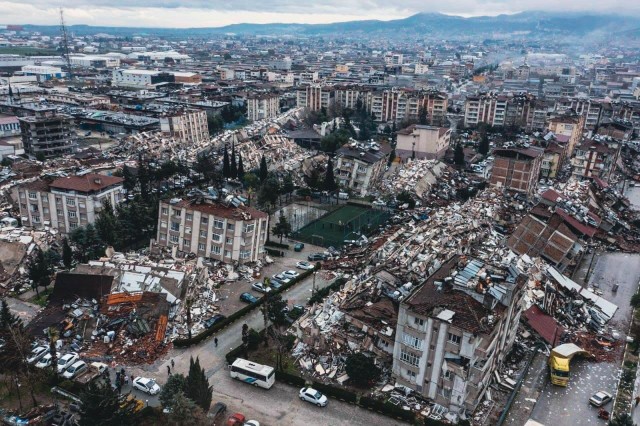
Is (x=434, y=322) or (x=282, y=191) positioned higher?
(x=434, y=322)

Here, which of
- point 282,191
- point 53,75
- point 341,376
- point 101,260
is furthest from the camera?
point 53,75

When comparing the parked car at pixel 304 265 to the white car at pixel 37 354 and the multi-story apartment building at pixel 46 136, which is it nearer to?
the white car at pixel 37 354

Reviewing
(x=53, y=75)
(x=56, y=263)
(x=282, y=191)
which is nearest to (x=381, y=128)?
(x=282, y=191)

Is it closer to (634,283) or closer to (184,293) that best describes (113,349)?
(184,293)

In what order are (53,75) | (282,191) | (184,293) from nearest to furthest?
(184,293) → (282,191) → (53,75)

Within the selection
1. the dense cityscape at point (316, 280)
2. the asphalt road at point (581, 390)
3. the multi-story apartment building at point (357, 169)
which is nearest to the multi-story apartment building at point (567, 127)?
the dense cityscape at point (316, 280)

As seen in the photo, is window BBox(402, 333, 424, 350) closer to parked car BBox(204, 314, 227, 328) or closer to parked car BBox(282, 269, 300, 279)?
parked car BBox(204, 314, 227, 328)
